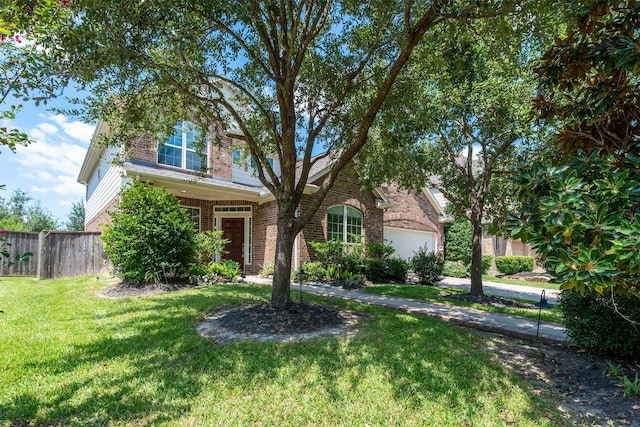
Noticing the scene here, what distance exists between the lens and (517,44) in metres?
5.50

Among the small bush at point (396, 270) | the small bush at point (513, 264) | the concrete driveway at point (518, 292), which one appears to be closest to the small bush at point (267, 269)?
the small bush at point (396, 270)

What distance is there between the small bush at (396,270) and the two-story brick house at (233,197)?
1896 mm

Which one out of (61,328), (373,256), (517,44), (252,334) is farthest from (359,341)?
(373,256)

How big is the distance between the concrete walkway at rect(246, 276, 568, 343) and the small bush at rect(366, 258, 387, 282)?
3.62 metres

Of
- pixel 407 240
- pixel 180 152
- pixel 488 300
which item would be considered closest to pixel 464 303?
pixel 488 300

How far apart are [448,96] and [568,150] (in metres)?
5.79

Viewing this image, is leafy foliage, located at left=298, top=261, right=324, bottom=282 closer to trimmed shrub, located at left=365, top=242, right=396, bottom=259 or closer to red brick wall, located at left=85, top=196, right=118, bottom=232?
trimmed shrub, located at left=365, top=242, right=396, bottom=259

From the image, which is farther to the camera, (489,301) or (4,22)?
(489,301)

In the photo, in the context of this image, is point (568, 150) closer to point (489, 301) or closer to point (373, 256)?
point (489, 301)

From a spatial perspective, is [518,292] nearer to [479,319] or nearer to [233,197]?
[479,319]

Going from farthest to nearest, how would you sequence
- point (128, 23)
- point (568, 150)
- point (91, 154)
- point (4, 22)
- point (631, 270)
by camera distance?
1. point (91, 154)
2. point (128, 23)
3. point (568, 150)
4. point (4, 22)
5. point (631, 270)

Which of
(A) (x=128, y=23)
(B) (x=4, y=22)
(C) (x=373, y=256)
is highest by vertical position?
(A) (x=128, y=23)

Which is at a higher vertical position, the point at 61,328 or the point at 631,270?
the point at 631,270

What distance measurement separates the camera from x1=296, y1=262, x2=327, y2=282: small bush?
12023 millimetres
